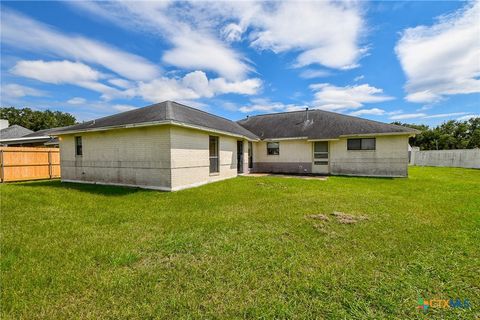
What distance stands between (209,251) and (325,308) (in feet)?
6.68

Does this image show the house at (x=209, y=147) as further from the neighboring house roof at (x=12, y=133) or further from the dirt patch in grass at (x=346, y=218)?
the neighboring house roof at (x=12, y=133)

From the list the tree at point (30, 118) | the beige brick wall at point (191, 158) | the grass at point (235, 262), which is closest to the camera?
the grass at point (235, 262)

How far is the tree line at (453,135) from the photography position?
135ft

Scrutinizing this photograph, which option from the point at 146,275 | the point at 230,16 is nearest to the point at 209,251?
the point at 146,275

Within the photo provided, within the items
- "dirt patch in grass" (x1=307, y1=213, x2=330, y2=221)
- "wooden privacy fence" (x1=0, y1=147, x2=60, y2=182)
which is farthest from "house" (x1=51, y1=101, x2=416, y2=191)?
"dirt patch in grass" (x1=307, y1=213, x2=330, y2=221)

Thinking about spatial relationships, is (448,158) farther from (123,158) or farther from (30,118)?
(30,118)

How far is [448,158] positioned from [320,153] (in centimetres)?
1802

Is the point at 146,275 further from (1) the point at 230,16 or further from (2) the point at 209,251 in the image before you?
(1) the point at 230,16

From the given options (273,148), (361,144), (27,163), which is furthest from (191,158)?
Answer: (361,144)

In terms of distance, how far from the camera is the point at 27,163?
1354 centimetres

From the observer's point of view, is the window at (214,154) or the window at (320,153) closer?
the window at (214,154)

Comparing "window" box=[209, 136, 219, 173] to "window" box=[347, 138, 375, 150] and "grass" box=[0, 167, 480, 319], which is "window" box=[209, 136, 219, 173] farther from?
"window" box=[347, 138, 375, 150]

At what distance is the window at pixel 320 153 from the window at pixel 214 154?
315 inches

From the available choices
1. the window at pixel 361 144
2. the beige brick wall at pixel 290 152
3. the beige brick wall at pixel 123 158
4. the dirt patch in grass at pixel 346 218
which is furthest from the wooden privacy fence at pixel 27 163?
the window at pixel 361 144
